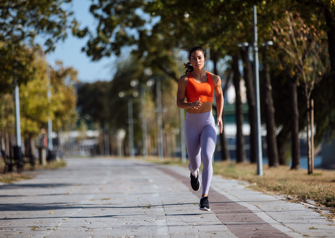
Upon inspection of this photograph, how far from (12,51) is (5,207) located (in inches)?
409

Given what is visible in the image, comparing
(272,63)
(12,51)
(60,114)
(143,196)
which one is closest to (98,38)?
(12,51)

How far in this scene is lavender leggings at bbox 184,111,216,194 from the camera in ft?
26.1

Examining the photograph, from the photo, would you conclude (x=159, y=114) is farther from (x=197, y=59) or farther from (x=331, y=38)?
(x=197, y=59)

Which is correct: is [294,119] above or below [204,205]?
above

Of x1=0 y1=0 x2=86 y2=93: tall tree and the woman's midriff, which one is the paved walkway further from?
x1=0 y1=0 x2=86 y2=93: tall tree

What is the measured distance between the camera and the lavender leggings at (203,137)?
794cm

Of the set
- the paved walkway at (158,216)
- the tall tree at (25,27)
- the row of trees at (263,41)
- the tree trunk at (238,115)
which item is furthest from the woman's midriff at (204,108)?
the tree trunk at (238,115)

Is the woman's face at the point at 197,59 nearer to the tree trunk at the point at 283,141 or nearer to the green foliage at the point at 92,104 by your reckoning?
the tree trunk at the point at 283,141

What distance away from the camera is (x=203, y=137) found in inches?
313

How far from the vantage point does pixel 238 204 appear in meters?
9.06

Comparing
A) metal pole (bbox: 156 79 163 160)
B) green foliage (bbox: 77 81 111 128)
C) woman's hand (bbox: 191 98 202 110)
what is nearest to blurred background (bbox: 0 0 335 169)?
woman's hand (bbox: 191 98 202 110)

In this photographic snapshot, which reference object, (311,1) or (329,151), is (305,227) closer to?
(311,1)

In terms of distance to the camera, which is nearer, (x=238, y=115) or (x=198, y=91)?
(x=198, y=91)

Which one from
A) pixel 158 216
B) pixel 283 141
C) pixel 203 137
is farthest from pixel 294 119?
pixel 158 216
